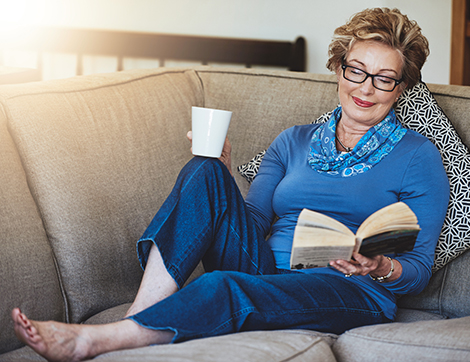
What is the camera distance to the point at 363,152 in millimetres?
1431

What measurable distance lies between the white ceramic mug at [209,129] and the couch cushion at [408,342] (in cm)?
51

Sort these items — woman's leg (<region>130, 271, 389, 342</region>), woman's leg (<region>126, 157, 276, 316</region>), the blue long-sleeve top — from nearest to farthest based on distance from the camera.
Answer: woman's leg (<region>130, 271, 389, 342</region>) < woman's leg (<region>126, 157, 276, 316</region>) < the blue long-sleeve top

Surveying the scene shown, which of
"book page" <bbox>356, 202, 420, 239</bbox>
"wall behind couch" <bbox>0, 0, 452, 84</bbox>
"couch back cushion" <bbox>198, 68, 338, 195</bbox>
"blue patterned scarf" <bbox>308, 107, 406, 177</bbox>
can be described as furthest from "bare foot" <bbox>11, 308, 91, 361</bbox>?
"wall behind couch" <bbox>0, 0, 452, 84</bbox>

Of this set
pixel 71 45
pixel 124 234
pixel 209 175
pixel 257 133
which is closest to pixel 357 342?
pixel 209 175

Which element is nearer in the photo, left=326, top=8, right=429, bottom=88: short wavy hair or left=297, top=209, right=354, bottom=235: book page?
left=297, top=209, right=354, bottom=235: book page

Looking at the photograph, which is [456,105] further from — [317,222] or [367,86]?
[317,222]

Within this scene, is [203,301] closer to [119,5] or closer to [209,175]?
[209,175]

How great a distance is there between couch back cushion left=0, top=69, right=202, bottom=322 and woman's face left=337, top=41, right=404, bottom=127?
0.57m

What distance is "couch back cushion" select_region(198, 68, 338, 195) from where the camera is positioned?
1770 millimetres

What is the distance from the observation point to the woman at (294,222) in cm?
108

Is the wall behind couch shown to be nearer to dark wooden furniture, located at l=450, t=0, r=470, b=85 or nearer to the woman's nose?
dark wooden furniture, located at l=450, t=0, r=470, b=85

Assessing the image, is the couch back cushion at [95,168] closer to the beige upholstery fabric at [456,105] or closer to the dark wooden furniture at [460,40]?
the beige upholstery fabric at [456,105]

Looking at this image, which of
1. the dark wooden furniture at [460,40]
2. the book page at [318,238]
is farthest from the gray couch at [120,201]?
the dark wooden furniture at [460,40]

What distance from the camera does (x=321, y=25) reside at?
306 cm
